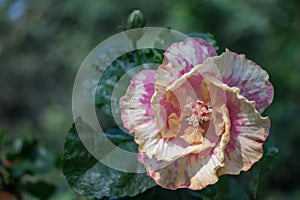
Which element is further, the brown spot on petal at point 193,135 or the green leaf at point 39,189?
the green leaf at point 39,189

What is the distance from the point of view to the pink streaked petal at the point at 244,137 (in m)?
0.54

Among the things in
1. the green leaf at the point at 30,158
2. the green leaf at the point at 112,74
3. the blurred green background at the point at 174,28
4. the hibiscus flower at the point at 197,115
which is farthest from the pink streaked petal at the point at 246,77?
the blurred green background at the point at 174,28

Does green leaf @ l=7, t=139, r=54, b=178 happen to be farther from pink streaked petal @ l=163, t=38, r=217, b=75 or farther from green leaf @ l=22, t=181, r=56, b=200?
pink streaked petal @ l=163, t=38, r=217, b=75

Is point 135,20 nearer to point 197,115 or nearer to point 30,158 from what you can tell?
point 197,115

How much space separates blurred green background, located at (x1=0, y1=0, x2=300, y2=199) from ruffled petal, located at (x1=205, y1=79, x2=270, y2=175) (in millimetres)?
1463

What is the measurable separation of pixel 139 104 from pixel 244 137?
0.12 metres

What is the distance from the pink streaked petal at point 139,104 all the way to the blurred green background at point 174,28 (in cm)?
139

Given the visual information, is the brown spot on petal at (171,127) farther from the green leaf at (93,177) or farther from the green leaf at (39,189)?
the green leaf at (39,189)

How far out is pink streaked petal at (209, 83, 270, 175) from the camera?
0.54 metres

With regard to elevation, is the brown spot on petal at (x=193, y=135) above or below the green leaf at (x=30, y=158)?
above

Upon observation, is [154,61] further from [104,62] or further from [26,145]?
[26,145]

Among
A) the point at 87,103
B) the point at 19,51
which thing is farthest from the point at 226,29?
the point at 87,103

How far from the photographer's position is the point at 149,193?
0.64 m

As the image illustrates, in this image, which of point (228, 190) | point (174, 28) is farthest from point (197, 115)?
point (174, 28)
